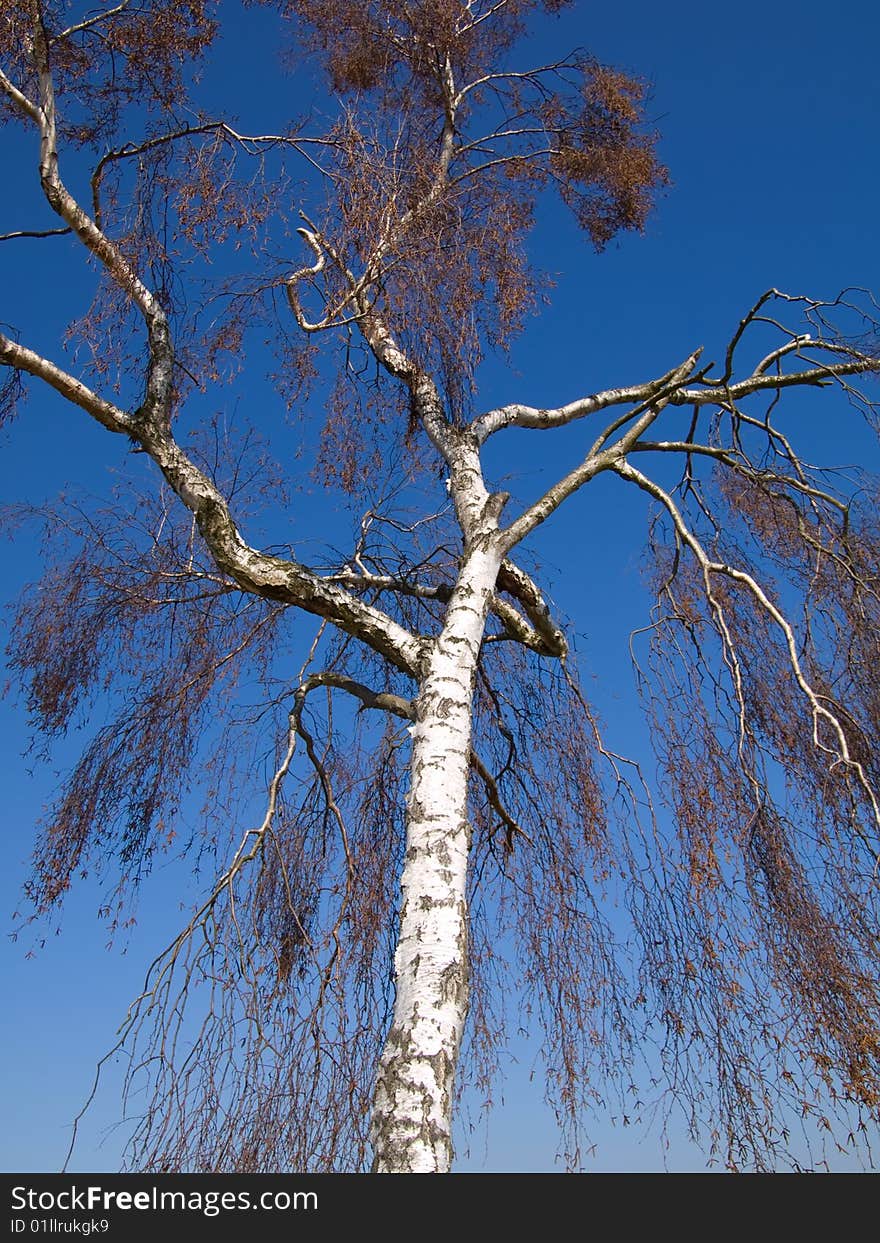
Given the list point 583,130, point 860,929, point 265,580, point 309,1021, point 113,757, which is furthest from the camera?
point 583,130

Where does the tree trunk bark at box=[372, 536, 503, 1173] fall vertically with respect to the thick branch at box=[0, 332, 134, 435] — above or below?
below

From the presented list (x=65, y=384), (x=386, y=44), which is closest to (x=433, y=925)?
(x=65, y=384)

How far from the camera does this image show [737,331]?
16.7 ft

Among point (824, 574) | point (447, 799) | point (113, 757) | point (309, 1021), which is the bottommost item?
point (309, 1021)

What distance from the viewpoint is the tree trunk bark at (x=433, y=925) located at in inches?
109

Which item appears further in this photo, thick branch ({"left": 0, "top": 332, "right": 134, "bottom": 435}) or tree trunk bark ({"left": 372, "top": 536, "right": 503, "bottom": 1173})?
thick branch ({"left": 0, "top": 332, "right": 134, "bottom": 435})

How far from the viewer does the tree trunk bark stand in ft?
9.07

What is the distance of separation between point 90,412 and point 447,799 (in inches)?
97.9

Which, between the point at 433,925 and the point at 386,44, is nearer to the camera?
the point at 433,925

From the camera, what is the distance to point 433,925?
3.14 m

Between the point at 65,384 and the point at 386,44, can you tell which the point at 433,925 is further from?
the point at 386,44
